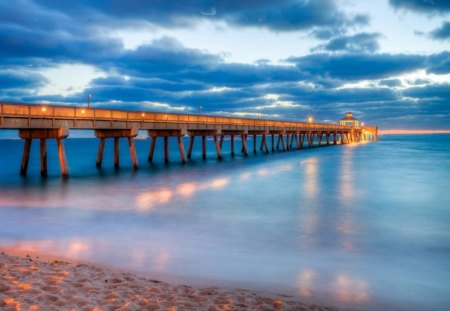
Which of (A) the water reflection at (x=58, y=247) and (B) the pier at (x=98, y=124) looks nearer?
(A) the water reflection at (x=58, y=247)

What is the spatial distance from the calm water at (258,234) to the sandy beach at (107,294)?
0.99m

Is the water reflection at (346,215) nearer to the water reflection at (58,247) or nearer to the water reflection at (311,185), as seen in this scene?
the water reflection at (311,185)

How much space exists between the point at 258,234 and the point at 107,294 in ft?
23.0

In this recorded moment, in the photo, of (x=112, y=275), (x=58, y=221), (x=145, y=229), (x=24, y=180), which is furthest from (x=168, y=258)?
(x=24, y=180)

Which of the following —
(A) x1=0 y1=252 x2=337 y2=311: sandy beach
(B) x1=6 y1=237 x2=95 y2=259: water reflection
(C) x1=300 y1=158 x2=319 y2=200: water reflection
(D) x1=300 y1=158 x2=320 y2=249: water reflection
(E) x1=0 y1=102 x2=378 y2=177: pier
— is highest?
(E) x1=0 y1=102 x2=378 y2=177: pier

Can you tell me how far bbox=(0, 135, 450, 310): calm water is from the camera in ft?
28.1

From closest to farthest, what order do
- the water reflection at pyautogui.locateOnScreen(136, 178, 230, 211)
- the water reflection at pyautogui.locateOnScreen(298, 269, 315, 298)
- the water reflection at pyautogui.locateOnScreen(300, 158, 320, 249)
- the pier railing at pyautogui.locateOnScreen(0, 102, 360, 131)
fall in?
the water reflection at pyautogui.locateOnScreen(298, 269, 315, 298) < the water reflection at pyautogui.locateOnScreen(300, 158, 320, 249) < the water reflection at pyautogui.locateOnScreen(136, 178, 230, 211) < the pier railing at pyautogui.locateOnScreen(0, 102, 360, 131)

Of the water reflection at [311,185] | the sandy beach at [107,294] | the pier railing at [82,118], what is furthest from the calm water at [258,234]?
the pier railing at [82,118]

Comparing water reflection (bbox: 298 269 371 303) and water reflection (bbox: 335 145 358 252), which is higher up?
water reflection (bbox: 298 269 371 303)

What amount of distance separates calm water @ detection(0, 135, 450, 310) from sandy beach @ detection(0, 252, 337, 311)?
0.99m

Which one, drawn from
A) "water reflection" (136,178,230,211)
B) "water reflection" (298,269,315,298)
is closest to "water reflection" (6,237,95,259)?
"water reflection" (298,269,315,298)

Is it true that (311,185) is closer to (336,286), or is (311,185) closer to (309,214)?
(309,214)

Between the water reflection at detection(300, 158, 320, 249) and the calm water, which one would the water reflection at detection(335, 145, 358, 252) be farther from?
the water reflection at detection(300, 158, 320, 249)

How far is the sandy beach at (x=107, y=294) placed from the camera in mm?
6136
